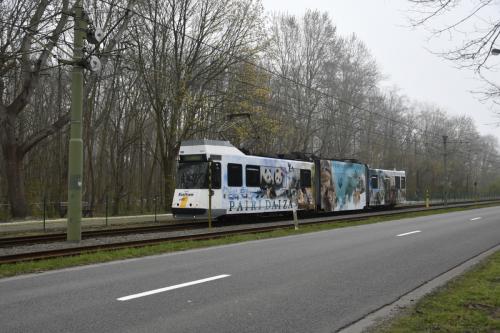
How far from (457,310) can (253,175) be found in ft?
54.1

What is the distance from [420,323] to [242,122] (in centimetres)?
2523

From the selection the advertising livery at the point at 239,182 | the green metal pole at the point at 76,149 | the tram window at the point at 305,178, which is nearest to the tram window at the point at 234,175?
A: the advertising livery at the point at 239,182

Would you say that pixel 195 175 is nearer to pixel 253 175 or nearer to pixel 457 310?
pixel 253 175

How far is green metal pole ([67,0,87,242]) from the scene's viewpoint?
47.7 ft

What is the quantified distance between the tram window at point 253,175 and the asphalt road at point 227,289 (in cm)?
919

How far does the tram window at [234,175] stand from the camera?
21500mm

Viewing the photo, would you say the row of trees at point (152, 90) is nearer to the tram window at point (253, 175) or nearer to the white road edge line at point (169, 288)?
the tram window at point (253, 175)

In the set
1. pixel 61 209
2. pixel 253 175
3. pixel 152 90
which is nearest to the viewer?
pixel 253 175

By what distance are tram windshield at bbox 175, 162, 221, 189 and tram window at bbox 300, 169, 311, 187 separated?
6.83m

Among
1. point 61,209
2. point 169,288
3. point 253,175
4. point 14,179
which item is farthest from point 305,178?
point 169,288

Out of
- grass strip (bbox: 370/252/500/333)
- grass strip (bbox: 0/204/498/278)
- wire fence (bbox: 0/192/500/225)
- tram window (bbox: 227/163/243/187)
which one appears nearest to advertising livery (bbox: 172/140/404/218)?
tram window (bbox: 227/163/243/187)

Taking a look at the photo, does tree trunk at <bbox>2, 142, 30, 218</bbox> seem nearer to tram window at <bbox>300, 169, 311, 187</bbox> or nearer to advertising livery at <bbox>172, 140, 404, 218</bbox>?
advertising livery at <bbox>172, 140, 404, 218</bbox>

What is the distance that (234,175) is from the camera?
2172 cm

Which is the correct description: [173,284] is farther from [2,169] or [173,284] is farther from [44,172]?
[44,172]
